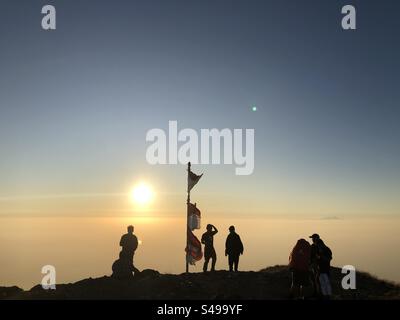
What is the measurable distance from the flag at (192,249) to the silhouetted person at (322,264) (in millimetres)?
5983

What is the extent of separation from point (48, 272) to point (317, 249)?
38.2ft

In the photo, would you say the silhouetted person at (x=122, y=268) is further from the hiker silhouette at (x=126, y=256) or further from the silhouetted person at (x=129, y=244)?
the silhouetted person at (x=129, y=244)

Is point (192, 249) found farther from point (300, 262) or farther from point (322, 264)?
point (322, 264)

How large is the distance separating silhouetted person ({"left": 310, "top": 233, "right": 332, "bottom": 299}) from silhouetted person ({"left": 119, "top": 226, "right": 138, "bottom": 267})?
819 centimetres

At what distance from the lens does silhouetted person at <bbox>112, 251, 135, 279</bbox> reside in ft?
67.6

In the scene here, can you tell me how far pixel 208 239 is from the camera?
22.7m

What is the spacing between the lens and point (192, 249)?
21.2 m

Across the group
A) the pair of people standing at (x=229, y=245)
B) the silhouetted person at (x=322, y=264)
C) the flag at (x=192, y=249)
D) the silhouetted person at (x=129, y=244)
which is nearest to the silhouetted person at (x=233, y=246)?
the pair of people standing at (x=229, y=245)

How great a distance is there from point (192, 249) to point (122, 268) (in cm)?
335

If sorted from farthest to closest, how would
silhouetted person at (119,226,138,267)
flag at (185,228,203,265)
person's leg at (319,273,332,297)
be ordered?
flag at (185,228,203,265) < silhouetted person at (119,226,138,267) < person's leg at (319,273,332,297)

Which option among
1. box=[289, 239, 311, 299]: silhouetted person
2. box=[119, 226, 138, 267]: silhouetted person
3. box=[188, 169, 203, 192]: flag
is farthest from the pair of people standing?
box=[289, 239, 311, 299]: silhouetted person

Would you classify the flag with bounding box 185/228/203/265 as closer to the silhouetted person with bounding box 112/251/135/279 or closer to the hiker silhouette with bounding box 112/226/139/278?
the hiker silhouette with bounding box 112/226/139/278
